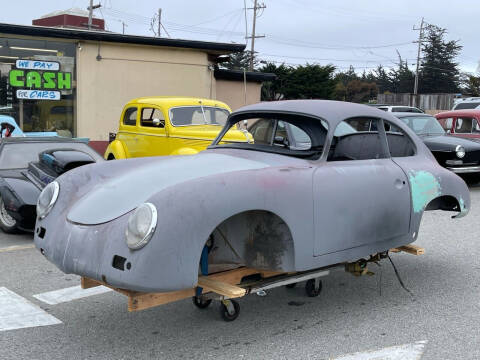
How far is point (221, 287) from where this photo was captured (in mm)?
3805

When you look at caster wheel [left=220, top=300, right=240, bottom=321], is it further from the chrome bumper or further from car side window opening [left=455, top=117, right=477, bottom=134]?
car side window opening [left=455, top=117, right=477, bottom=134]

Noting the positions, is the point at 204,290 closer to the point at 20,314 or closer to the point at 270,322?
the point at 270,322

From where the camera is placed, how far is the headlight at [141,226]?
3.36 metres

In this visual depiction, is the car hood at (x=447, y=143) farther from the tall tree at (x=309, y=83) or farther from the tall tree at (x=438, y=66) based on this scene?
the tall tree at (x=438, y=66)

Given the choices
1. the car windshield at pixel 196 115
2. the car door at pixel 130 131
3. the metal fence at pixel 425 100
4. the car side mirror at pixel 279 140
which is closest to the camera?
the car side mirror at pixel 279 140

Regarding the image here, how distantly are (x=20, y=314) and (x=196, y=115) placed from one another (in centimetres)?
689

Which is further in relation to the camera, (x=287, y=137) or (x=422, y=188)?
(x=287, y=137)

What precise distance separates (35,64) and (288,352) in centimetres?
1463

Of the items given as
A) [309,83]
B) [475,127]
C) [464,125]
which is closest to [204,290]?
[475,127]

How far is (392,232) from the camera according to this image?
473 cm

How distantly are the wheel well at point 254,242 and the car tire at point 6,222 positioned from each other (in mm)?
4369

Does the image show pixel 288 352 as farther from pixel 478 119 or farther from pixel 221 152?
pixel 478 119

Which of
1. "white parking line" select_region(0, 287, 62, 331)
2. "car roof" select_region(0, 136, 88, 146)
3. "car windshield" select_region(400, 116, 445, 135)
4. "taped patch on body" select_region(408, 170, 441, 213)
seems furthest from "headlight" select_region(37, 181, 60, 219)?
"car windshield" select_region(400, 116, 445, 135)

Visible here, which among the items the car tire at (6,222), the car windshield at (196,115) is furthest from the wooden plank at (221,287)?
the car windshield at (196,115)
